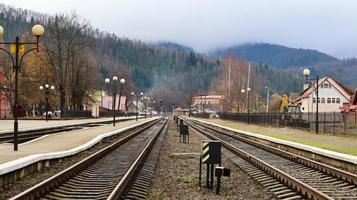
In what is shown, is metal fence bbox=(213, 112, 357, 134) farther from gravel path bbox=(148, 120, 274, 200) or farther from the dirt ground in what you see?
gravel path bbox=(148, 120, 274, 200)

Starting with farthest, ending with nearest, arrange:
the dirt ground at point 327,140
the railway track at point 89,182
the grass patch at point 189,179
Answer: the dirt ground at point 327,140
the grass patch at point 189,179
the railway track at point 89,182

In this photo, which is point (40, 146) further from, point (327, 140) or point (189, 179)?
point (327, 140)

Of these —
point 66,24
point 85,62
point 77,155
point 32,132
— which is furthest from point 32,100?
point 77,155

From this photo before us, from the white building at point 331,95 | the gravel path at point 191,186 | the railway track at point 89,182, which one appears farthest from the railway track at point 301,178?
the white building at point 331,95

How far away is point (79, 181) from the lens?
47.0ft

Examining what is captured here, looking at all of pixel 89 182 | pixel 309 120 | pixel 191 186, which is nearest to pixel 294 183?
pixel 191 186

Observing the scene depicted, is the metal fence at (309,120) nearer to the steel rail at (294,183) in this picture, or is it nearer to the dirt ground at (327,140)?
the dirt ground at (327,140)

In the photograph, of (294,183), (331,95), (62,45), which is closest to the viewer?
(294,183)

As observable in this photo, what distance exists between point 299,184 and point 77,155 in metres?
11.2

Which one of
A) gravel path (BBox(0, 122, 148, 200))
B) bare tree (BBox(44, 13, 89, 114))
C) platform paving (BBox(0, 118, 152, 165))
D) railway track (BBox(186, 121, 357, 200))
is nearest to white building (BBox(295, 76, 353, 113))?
bare tree (BBox(44, 13, 89, 114))

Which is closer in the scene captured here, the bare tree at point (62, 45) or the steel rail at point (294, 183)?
the steel rail at point (294, 183)

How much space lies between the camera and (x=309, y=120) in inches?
2167

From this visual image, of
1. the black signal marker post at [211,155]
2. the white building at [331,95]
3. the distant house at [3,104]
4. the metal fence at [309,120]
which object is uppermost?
the white building at [331,95]

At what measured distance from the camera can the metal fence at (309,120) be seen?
4588 centimetres
